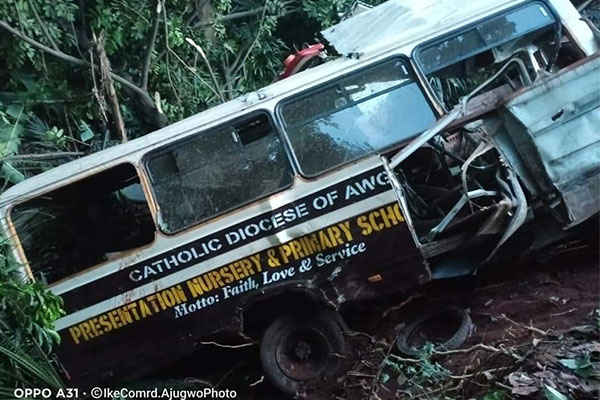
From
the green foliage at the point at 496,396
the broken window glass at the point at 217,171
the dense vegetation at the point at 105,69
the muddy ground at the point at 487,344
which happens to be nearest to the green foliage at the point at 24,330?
the broken window glass at the point at 217,171

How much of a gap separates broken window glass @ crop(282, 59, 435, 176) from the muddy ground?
1.29 m

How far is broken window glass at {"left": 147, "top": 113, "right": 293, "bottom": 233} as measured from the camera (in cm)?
469

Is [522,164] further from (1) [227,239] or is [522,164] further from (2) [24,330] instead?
(2) [24,330]

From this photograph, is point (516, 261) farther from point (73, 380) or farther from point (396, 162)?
point (73, 380)

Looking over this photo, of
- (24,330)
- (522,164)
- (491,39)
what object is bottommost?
(522,164)

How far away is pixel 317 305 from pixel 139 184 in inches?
64.2

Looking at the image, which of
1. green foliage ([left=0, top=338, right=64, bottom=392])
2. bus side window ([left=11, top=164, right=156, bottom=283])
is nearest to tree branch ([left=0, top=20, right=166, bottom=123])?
bus side window ([left=11, top=164, right=156, bottom=283])

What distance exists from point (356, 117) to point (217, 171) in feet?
3.41

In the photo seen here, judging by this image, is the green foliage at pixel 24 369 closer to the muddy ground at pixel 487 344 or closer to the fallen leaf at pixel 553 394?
the muddy ground at pixel 487 344

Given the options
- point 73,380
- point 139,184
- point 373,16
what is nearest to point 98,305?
point 73,380

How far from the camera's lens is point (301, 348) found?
16.3 feet

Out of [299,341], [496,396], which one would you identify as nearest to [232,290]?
[299,341]

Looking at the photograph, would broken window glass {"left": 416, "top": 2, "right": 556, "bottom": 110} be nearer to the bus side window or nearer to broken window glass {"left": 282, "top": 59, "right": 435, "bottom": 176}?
broken window glass {"left": 282, "top": 59, "right": 435, "bottom": 176}

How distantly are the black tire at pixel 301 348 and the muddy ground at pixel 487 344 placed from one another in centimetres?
12
